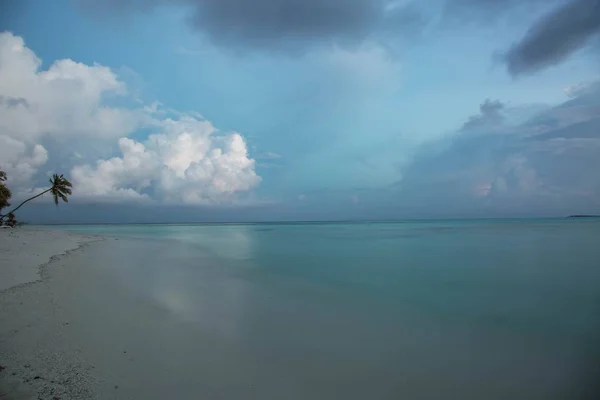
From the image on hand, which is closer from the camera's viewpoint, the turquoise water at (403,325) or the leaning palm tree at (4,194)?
the turquoise water at (403,325)

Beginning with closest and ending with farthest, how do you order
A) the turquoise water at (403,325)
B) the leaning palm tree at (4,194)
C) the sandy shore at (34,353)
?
the sandy shore at (34,353)
the turquoise water at (403,325)
the leaning palm tree at (4,194)

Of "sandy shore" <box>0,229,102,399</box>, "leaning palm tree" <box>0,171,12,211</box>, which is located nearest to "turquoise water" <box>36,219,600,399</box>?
"sandy shore" <box>0,229,102,399</box>

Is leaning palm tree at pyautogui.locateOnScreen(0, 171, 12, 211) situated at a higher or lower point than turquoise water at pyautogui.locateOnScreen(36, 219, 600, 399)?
higher

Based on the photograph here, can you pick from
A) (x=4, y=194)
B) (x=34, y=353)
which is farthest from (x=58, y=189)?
(x=34, y=353)

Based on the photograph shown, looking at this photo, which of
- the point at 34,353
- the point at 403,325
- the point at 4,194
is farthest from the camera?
the point at 4,194

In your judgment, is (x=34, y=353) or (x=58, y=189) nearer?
(x=34, y=353)

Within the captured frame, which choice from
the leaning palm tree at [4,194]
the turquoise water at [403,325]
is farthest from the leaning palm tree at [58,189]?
the turquoise water at [403,325]

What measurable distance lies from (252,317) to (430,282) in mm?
9296

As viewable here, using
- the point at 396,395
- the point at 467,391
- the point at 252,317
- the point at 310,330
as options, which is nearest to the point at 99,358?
the point at 252,317

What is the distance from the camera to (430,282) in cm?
1407

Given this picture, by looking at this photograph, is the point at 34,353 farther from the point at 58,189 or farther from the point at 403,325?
the point at 58,189

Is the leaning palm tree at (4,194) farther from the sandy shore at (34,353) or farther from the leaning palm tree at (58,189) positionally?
the sandy shore at (34,353)

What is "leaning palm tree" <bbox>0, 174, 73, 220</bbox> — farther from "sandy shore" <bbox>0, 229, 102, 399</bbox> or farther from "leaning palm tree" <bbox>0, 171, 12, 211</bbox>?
"sandy shore" <bbox>0, 229, 102, 399</bbox>

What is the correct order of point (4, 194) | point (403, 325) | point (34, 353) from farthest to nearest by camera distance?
1. point (4, 194)
2. point (403, 325)
3. point (34, 353)
